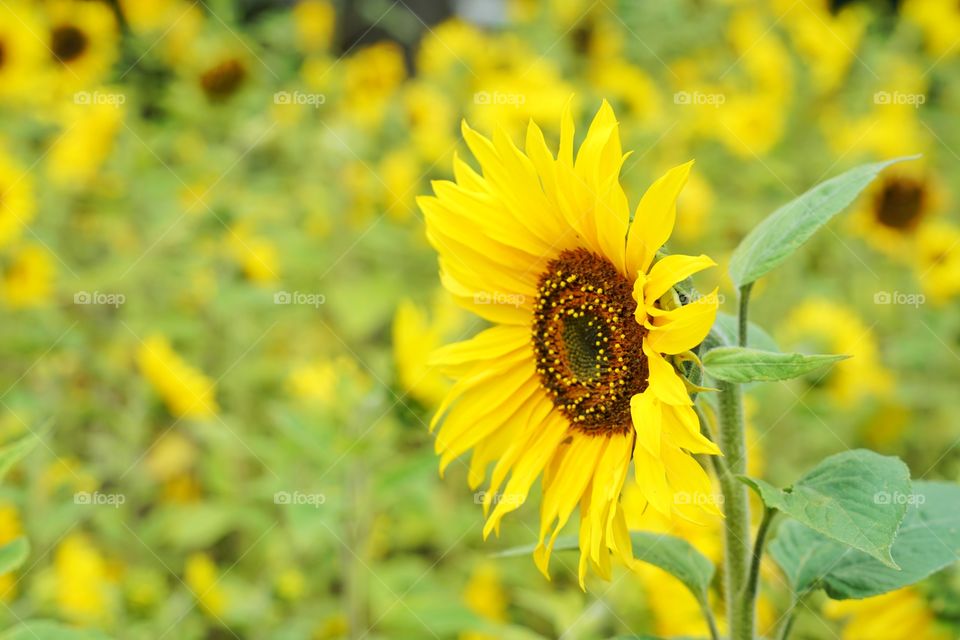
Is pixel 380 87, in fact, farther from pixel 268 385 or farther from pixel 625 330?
pixel 625 330

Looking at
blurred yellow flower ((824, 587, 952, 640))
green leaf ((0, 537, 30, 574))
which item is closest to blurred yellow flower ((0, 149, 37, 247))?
green leaf ((0, 537, 30, 574))

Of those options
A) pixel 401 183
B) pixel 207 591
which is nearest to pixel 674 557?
pixel 207 591

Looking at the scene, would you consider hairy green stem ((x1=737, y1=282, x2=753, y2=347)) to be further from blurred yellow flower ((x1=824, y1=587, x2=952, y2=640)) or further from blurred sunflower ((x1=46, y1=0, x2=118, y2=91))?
blurred sunflower ((x1=46, y1=0, x2=118, y2=91))

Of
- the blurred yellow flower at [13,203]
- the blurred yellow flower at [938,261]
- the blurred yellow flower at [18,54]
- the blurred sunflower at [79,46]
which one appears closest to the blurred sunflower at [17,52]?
Answer: the blurred yellow flower at [18,54]

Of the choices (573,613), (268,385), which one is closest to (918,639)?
(573,613)

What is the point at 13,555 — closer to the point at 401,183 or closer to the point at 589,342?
the point at 589,342

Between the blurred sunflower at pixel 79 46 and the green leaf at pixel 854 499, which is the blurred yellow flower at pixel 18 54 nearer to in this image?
the blurred sunflower at pixel 79 46
